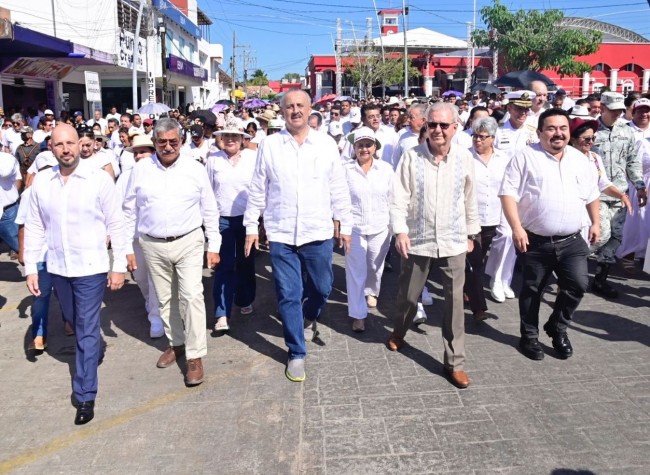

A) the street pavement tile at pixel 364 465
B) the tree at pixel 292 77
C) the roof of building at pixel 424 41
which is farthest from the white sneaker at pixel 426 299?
the tree at pixel 292 77

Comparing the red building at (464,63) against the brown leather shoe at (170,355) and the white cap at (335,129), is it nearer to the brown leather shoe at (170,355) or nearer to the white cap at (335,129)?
the white cap at (335,129)

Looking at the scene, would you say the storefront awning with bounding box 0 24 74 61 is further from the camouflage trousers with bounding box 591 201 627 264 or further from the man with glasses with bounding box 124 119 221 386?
the camouflage trousers with bounding box 591 201 627 264

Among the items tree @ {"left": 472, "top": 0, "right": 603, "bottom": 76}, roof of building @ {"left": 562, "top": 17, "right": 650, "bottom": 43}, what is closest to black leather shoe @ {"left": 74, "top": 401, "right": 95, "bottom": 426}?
tree @ {"left": 472, "top": 0, "right": 603, "bottom": 76}

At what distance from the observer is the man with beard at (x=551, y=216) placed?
448cm

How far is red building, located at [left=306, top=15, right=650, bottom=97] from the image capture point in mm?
45094

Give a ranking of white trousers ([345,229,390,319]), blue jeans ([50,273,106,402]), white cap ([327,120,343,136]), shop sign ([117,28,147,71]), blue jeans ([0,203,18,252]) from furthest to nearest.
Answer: shop sign ([117,28,147,71]) < white cap ([327,120,343,136]) < blue jeans ([0,203,18,252]) < white trousers ([345,229,390,319]) < blue jeans ([50,273,106,402])

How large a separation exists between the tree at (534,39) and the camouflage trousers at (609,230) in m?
35.4

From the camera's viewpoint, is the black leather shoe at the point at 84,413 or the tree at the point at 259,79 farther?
the tree at the point at 259,79

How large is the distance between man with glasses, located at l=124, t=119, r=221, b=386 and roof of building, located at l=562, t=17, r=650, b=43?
175ft

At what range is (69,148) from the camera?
3818 millimetres

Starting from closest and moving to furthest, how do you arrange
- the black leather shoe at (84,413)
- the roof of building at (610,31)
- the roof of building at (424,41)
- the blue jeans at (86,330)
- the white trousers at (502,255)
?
the black leather shoe at (84,413) → the blue jeans at (86,330) → the white trousers at (502,255) → the roof of building at (610,31) → the roof of building at (424,41)

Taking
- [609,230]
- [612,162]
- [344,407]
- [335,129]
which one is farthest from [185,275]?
[335,129]

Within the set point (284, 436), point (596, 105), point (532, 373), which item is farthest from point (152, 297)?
point (596, 105)

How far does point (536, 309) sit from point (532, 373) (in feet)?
1.85
